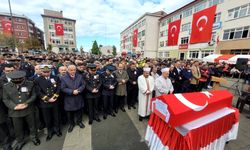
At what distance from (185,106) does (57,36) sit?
189 ft

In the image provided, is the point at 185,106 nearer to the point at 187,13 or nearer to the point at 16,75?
the point at 16,75

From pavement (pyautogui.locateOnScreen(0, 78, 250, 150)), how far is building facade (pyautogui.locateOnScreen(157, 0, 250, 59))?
706 inches

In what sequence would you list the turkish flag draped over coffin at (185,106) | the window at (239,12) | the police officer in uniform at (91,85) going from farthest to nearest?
the window at (239,12) < the police officer in uniform at (91,85) < the turkish flag draped over coffin at (185,106)

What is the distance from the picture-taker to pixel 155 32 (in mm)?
37719

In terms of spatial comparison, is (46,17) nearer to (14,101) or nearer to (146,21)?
(146,21)

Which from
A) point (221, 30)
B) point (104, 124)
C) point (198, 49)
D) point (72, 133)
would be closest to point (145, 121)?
point (104, 124)

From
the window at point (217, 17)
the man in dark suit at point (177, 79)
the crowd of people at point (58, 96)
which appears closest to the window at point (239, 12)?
the window at point (217, 17)

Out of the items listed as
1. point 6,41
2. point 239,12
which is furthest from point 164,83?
point 6,41

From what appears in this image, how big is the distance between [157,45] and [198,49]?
16611 mm

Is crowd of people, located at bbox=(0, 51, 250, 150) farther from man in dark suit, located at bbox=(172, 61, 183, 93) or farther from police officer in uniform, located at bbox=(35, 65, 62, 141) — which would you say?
man in dark suit, located at bbox=(172, 61, 183, 93)

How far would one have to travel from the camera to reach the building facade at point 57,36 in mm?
48206

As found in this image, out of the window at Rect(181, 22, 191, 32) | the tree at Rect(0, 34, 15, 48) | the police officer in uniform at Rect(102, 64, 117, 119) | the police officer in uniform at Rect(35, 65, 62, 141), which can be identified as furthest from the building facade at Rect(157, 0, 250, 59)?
the tree at Rect(0, 34, 15, 48)

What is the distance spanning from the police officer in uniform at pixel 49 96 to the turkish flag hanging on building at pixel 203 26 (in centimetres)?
2363

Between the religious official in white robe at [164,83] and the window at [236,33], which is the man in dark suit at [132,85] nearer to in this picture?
the religious official in white robe at [164,83]
